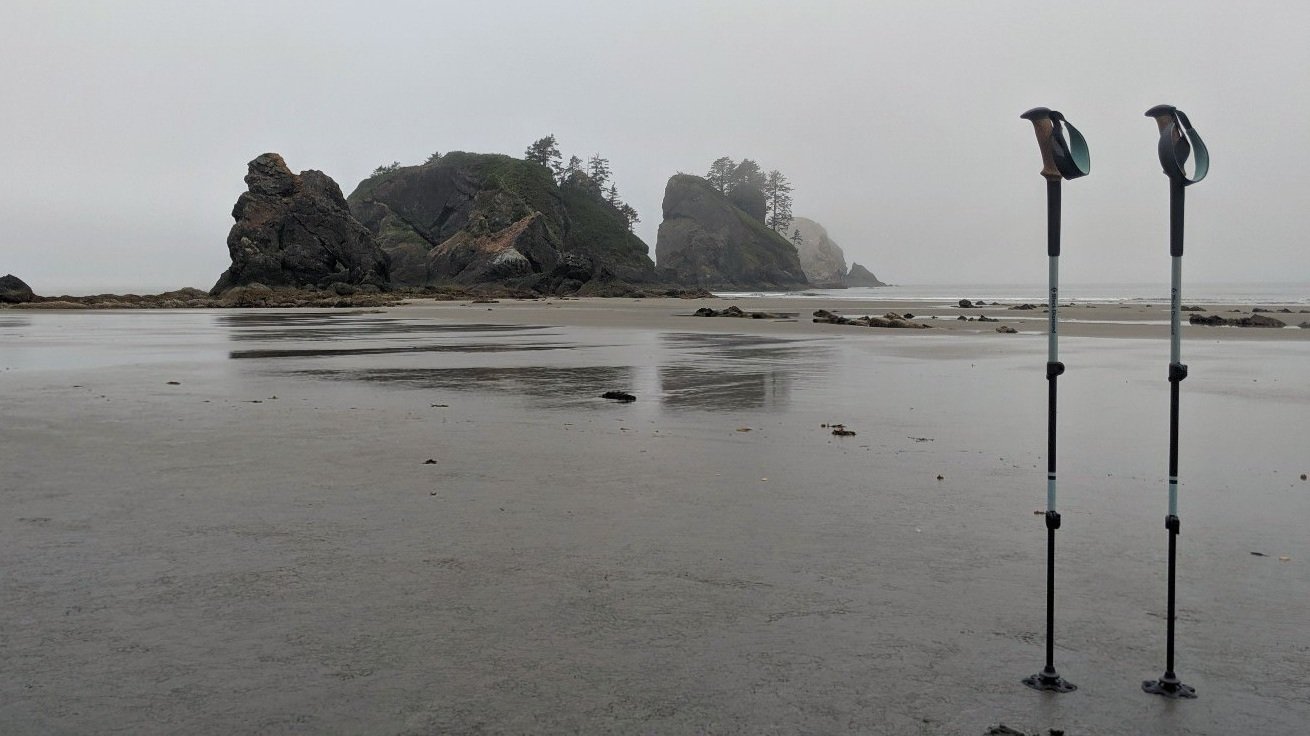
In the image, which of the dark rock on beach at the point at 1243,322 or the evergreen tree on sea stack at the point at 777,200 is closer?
the dark rock on beach at the point at 1243,322

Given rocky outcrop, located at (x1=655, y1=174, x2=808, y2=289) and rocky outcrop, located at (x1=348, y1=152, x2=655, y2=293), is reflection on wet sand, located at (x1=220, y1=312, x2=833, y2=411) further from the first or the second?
rocky outcrop, located at (x1=655, y1=174, x2=808, y2=289)

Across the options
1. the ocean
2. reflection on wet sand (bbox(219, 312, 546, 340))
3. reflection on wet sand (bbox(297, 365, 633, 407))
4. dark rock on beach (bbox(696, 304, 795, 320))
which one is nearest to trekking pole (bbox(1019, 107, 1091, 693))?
reflection on wet sand (bbox(297, 365, 633, 407))

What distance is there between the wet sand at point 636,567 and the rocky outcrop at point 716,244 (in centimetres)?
13675

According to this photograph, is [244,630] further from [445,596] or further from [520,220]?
[520,220]

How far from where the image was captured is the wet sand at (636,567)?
3016 mm

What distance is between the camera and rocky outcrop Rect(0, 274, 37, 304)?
49.5 m

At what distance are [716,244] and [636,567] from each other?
14904 centimetres

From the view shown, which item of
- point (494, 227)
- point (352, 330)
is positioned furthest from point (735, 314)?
point (494, 227)

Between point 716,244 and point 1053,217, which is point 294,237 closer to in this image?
point 1053,217

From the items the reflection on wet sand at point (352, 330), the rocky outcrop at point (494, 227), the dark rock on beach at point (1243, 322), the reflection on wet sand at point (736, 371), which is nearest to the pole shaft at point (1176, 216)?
the reflection on wet sand at point (736, 371)

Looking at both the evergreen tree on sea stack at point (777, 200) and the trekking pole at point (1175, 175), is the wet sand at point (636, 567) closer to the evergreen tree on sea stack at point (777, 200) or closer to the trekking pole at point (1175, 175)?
the trekking pole at point (1175, 175)

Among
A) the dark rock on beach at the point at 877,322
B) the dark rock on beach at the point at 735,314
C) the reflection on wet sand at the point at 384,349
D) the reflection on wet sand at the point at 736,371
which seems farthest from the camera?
the dark rock on beach at the point at 735,314

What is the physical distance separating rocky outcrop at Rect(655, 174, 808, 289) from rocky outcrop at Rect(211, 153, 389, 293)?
71.2m

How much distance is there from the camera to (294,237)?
7719 centimetres
